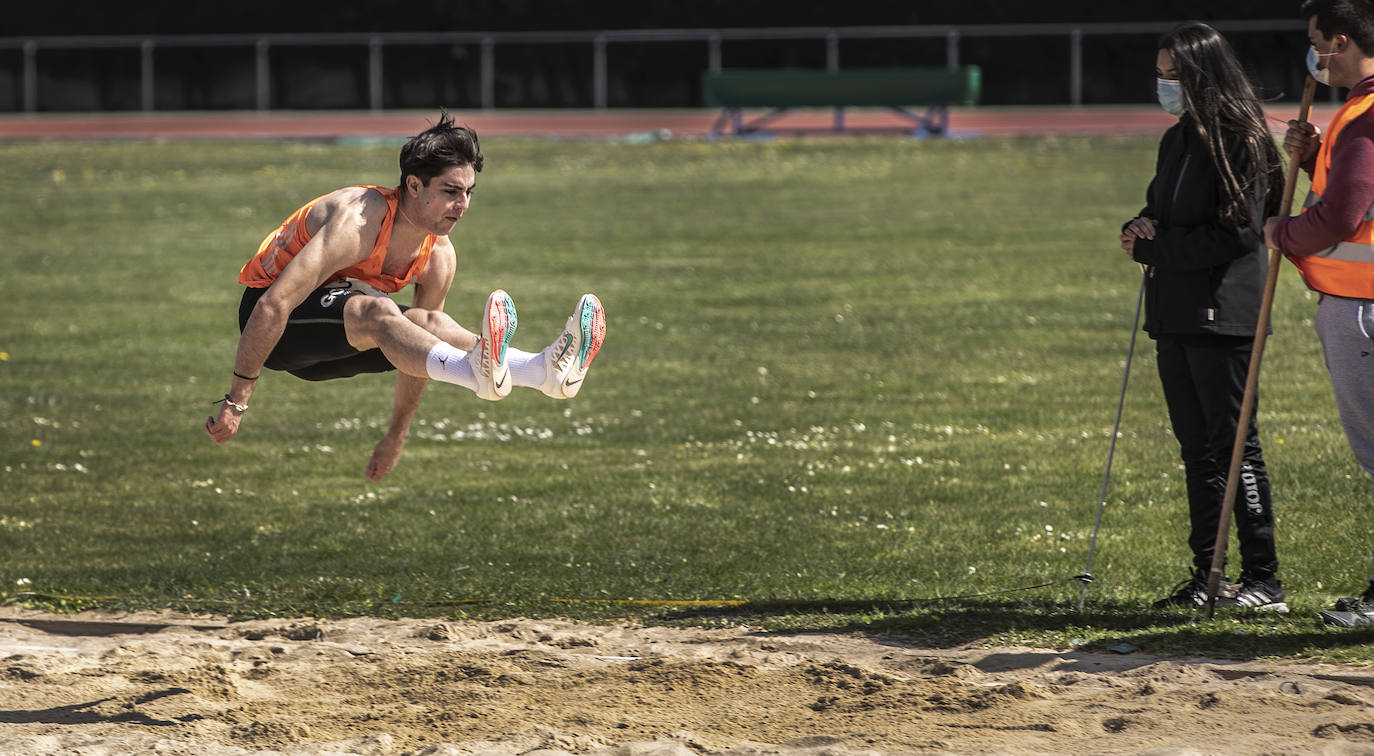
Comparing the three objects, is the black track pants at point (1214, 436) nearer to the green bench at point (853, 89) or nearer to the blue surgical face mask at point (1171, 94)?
the blue surgical face mask at point (1171, 94)

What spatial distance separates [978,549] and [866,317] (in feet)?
23.6

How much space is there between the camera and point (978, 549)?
8.62 metres

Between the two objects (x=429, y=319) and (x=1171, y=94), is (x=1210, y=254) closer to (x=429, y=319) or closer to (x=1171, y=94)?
(x=1171, y=94)

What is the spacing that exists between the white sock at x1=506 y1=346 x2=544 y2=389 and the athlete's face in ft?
1.89

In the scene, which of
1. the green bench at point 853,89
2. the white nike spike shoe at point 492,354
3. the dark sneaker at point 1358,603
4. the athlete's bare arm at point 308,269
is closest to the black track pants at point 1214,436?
the dark sneaker at point 1358,603

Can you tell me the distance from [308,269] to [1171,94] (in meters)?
3.55

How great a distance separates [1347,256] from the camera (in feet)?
20.5

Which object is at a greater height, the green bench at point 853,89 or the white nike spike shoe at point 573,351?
the green bench at point 853,89

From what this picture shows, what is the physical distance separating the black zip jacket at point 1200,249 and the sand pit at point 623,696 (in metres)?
1.42

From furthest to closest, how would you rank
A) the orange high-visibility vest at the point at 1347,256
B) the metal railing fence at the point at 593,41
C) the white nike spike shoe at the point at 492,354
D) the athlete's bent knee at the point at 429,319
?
the metal railing fence at the point at 593,41 < the athlete's bent knee at the point at 429,319 < the white nike spike shoe at the point at 492,354 < the orange high-visibility vest at the point at 1347,256

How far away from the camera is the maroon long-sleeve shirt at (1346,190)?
609cm

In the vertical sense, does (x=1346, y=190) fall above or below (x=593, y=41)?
below

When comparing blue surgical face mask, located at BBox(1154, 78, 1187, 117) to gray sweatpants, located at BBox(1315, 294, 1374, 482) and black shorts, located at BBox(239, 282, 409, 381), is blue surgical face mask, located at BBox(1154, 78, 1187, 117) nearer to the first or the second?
gray sweatpants, located at BBox(1315, 294, 1374, 482)

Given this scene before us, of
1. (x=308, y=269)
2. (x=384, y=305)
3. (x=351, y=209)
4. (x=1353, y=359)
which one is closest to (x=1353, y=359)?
(x=1353, y=359)
